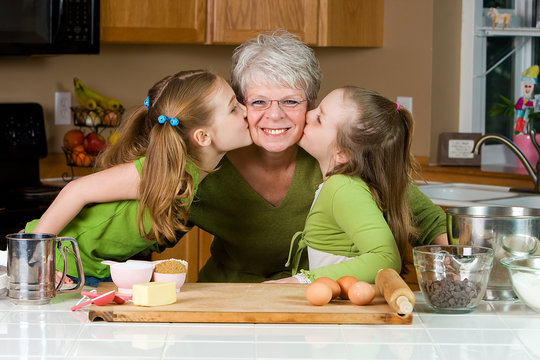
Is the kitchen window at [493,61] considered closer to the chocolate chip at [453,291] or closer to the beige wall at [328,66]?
the beige wall at [328,66]

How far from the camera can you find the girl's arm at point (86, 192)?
1.84 metres

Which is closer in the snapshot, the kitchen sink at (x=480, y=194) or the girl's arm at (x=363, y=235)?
the girl's arm at (x=363, y=235)

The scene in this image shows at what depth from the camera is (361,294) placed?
55.4 inches

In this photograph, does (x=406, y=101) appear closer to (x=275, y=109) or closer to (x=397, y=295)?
(x=275, y=109)

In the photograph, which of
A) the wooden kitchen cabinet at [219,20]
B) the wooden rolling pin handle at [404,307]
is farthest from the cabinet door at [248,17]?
the wooden rolling pin handle at [404,307]

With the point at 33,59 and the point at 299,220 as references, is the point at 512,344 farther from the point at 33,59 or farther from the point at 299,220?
the point at 33,59

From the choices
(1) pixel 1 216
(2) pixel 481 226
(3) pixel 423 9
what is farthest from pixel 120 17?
(2) pixel 481 226

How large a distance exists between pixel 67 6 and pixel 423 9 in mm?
1640

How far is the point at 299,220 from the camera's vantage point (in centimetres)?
217

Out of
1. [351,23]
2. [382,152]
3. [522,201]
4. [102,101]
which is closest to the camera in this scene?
[382,152]

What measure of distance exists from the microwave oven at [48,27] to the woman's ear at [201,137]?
1.37 metres

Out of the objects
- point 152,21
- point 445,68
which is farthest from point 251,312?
point 445,68

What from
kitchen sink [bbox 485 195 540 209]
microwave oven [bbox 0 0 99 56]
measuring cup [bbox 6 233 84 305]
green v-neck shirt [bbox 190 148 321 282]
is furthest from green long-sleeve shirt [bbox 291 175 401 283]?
microwave oven [bbox 0 0 99 56]

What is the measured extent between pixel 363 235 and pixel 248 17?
6.38 ft
